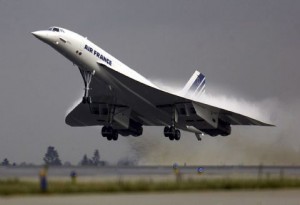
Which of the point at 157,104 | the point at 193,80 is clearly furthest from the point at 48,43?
the point at 193,80

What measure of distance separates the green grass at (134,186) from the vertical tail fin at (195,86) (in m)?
24.3

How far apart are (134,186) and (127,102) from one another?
2163 centimetres

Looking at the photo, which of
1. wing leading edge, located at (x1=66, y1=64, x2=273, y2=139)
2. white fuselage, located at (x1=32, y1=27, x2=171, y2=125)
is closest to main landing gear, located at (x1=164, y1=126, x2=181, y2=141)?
wing leading edge, located at (x1=66, y1=64, x2=273, y2=139)

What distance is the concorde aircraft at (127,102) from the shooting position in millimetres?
32634

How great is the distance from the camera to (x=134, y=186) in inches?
643

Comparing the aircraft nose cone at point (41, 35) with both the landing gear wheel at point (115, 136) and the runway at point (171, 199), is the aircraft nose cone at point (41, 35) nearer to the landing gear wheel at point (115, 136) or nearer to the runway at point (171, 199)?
the landing gear wheel at point (115, 136)

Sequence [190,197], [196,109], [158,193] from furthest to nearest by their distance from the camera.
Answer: [196,109] → [158,193] → [190,197]

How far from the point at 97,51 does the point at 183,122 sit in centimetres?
864

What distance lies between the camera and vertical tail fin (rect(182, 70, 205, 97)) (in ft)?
141

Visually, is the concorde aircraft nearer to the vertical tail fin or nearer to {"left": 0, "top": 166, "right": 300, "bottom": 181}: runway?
the vertical tail fin

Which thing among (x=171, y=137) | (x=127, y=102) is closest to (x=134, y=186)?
(x=127, y=102)

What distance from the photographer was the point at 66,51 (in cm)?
3197

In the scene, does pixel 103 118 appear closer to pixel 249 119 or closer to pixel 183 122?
pixel 183 122

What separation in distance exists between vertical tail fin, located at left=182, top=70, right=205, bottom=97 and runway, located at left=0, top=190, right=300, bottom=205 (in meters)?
27.1
